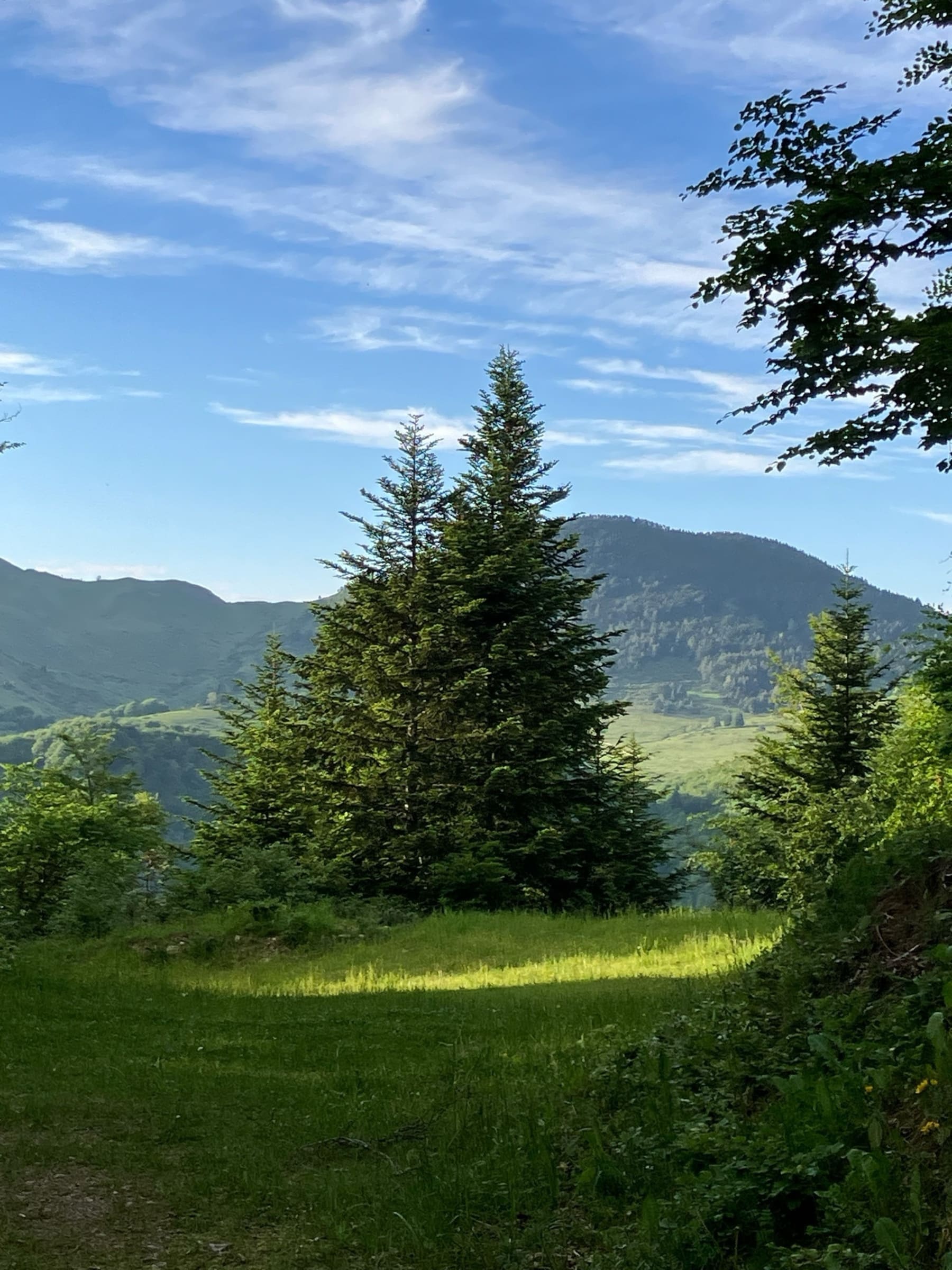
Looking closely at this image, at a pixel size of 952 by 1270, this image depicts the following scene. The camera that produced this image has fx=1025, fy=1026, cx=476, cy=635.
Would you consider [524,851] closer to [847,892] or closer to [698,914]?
[698,914]

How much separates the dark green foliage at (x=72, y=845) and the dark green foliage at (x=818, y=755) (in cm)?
2088

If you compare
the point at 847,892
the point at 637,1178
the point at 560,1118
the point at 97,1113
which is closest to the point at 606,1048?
the point at 560,1118

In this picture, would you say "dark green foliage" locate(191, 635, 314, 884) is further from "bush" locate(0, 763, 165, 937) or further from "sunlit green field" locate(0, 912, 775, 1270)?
"sunlit green field" locate(0, 912, 775, 1270)

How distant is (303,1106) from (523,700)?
2029 cm

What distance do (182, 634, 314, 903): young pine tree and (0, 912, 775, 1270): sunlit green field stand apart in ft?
21.1

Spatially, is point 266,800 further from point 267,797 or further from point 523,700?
point 523,700

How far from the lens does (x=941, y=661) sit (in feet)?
62.0

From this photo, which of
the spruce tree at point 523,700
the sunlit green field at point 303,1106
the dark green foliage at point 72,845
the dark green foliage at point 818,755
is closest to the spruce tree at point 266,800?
the dark green foliage at point 72,845

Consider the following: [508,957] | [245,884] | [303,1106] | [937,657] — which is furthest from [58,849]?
[303,1106]

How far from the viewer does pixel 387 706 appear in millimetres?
28047

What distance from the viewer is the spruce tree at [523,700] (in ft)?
88.3

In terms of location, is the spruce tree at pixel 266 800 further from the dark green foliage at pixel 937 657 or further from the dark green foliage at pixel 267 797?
the dark green foliage at pixel 937 657

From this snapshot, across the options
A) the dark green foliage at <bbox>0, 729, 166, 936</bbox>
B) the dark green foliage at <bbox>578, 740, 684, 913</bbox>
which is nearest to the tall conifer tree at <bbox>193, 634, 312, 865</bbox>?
the dark green foliage at <bbox>0, 729, 166, 936</bbox>

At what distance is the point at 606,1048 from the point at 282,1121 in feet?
9.45
